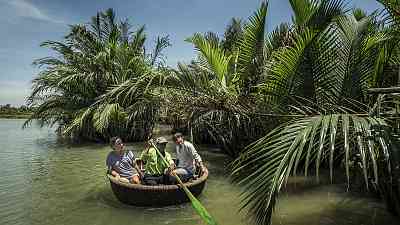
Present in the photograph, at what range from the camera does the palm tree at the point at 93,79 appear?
17.9m

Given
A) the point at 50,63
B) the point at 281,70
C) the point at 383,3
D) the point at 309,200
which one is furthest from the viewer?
the point at 50,63

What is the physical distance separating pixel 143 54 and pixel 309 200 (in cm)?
1457

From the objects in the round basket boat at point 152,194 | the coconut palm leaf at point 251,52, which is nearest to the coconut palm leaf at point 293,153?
the round basket boat at point 152,194

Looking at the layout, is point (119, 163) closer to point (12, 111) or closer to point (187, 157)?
point (187, 157)

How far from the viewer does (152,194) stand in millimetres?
6910

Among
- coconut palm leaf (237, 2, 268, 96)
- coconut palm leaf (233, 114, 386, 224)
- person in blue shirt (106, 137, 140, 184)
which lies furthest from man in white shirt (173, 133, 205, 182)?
coconut palm leaf (233, 114, 386, 224)

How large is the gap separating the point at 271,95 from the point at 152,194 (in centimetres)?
287

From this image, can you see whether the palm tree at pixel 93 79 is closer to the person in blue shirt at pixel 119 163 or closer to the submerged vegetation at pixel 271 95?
the submerged vegetation at pixel 271 95

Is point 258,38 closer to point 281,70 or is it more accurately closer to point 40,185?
point 281,70

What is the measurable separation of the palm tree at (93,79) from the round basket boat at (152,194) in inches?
384

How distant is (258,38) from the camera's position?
1040 centimetres

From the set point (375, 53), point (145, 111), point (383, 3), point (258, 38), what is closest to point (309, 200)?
point (375, 53)

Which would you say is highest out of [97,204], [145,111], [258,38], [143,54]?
[143,54]

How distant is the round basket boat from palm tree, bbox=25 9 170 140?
9.75 metres
